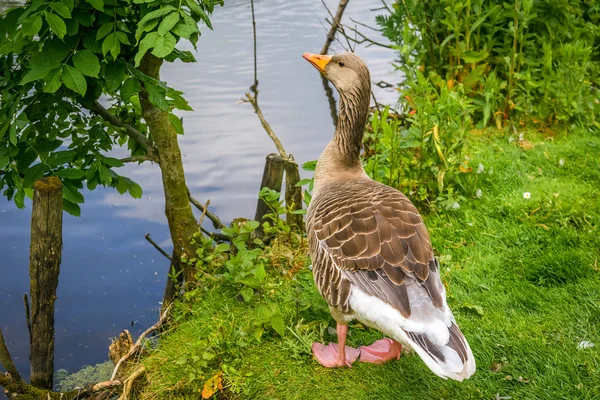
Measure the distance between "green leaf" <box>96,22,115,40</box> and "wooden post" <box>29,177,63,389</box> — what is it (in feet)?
3.78

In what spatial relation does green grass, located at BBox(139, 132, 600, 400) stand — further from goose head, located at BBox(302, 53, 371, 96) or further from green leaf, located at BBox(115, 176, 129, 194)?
goose head, located at BBox(302, 53, 371, 96)

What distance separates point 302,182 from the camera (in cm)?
511

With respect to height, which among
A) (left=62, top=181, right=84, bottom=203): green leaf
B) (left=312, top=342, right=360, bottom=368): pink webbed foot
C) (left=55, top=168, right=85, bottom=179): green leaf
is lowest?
(left=312, top=342, right=360, bottom=368): pink webbed foot

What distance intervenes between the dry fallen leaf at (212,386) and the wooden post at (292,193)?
1.99m

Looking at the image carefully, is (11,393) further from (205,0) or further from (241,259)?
(205,0)

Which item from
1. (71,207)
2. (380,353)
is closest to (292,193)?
(71,207)

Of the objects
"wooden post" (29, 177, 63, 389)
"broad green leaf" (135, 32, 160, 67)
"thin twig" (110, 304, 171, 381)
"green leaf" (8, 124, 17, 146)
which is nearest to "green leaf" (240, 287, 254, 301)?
"thin twig" (110, 304, 171, 381)

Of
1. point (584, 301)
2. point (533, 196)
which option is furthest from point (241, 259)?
point (533, 196)

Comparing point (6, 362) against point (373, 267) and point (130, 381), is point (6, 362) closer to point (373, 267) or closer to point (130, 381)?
point (130, 381)

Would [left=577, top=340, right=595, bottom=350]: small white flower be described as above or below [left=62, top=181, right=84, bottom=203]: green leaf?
below

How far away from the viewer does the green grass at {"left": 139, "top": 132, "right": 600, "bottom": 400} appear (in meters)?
3.52

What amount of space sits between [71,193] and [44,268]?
0.67m

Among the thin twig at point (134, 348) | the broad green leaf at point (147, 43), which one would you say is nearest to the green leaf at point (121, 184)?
the thin twig at point (134, 348)

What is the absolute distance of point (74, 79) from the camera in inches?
130
